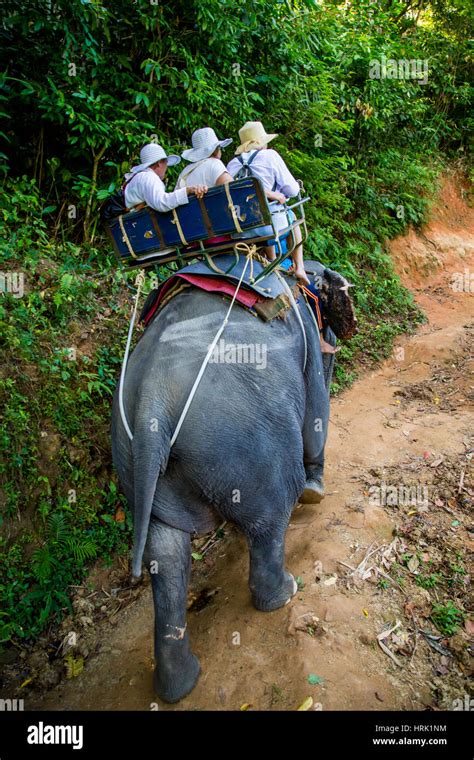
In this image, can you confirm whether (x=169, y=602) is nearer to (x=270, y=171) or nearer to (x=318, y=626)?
(x=318, y=626)

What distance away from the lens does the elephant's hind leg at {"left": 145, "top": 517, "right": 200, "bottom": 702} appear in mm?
2420

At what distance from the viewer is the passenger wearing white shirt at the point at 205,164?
2.94 metres

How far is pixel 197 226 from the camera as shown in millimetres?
2746

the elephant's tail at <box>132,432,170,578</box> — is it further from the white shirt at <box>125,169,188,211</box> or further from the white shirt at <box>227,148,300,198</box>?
the white shirt at <box>227,148,300,198</box>

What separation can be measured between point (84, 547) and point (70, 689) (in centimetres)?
86

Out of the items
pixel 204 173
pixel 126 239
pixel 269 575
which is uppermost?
pixel 204 173

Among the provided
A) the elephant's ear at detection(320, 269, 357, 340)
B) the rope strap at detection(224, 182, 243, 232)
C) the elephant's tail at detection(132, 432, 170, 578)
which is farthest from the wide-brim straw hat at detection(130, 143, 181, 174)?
the elephant's tail at detection(132, 432, 170, 578)

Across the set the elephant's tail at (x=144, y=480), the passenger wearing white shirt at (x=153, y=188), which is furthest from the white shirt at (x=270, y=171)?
the elephant's tail at (x=144, y=480)

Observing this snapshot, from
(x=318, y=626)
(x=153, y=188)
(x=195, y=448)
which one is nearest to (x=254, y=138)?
(x=153, y=188)

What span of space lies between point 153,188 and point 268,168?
1.02 metres

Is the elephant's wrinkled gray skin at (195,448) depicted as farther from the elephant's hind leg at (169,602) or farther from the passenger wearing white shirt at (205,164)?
the passenger wearing white shirt at (205,164)

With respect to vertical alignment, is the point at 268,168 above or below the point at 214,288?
above

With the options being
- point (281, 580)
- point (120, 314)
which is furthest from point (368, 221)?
point (281, 580)

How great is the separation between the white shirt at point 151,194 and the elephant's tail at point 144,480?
1339mm
